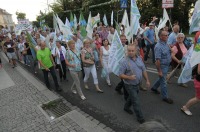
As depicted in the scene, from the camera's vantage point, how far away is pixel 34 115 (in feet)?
15.9

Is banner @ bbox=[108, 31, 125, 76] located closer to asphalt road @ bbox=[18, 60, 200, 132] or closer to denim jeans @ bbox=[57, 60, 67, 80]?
asphalt road @ bbox=[18, 60, 200, 132]

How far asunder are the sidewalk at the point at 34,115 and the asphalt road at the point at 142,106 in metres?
0.24

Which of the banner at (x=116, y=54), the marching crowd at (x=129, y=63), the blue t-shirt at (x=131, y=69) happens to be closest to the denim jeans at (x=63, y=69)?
the marching crowd at (x=129, y=63)

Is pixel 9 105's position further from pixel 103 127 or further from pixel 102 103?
pixel 103 127

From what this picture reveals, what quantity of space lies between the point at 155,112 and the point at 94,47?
4508 millimetres

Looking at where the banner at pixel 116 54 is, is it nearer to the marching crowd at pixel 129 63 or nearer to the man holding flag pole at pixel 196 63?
the marching crowd at pixel 129 63

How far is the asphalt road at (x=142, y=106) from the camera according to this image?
12.8 ft

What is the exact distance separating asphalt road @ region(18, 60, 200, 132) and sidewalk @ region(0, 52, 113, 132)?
0.80 ft

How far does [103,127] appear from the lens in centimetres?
403

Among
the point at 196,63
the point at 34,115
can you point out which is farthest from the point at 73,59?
the point at 196,63

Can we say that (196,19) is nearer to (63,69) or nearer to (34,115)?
(34,115)

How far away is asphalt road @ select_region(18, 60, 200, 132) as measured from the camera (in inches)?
154

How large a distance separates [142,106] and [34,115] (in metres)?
2.74

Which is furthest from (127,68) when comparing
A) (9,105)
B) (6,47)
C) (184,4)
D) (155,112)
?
(184,4)
